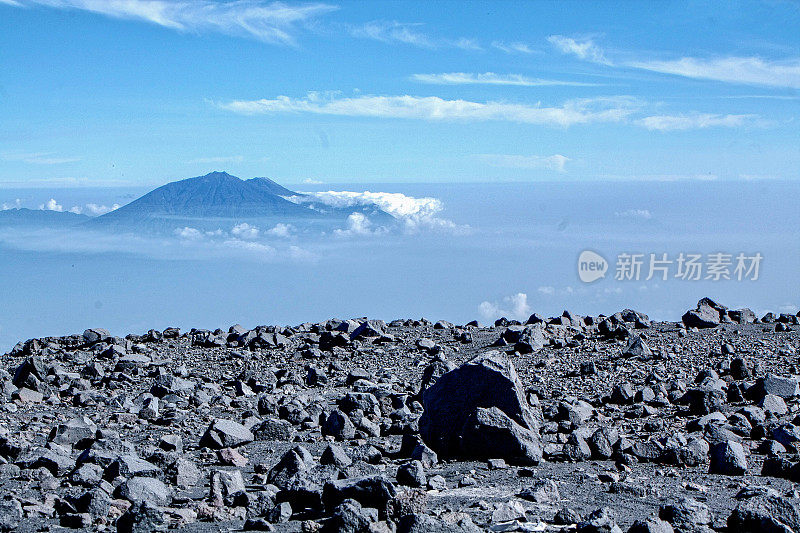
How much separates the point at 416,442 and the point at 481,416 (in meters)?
0.67

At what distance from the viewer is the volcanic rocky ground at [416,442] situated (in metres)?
A: 5.35

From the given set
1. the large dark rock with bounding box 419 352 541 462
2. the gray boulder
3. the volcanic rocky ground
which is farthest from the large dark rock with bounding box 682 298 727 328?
the gray boulder

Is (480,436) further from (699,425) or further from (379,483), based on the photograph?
(699,425)

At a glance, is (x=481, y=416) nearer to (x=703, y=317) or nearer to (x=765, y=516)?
(x=765, y=516)

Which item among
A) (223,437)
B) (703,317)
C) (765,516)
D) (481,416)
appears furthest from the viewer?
(703,317)

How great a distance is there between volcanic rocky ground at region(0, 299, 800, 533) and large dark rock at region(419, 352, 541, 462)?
0.02 m

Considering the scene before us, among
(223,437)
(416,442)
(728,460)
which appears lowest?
(223,437)

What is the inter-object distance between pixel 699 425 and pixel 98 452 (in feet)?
19.3

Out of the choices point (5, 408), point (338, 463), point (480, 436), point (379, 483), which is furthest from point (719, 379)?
point (5, 408)

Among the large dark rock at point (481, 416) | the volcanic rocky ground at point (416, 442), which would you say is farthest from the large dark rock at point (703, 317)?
the large dark rock at point (481, 416)

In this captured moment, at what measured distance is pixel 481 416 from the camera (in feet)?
22.8

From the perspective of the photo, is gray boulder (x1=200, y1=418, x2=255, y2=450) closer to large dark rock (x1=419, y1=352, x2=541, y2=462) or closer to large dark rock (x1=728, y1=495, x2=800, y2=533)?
large dark rock (x1=419, y1=352, x2=541, y2=462)

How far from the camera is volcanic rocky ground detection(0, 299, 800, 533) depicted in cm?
535

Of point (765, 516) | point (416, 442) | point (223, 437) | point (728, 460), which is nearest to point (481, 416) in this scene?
point (416, 442)
